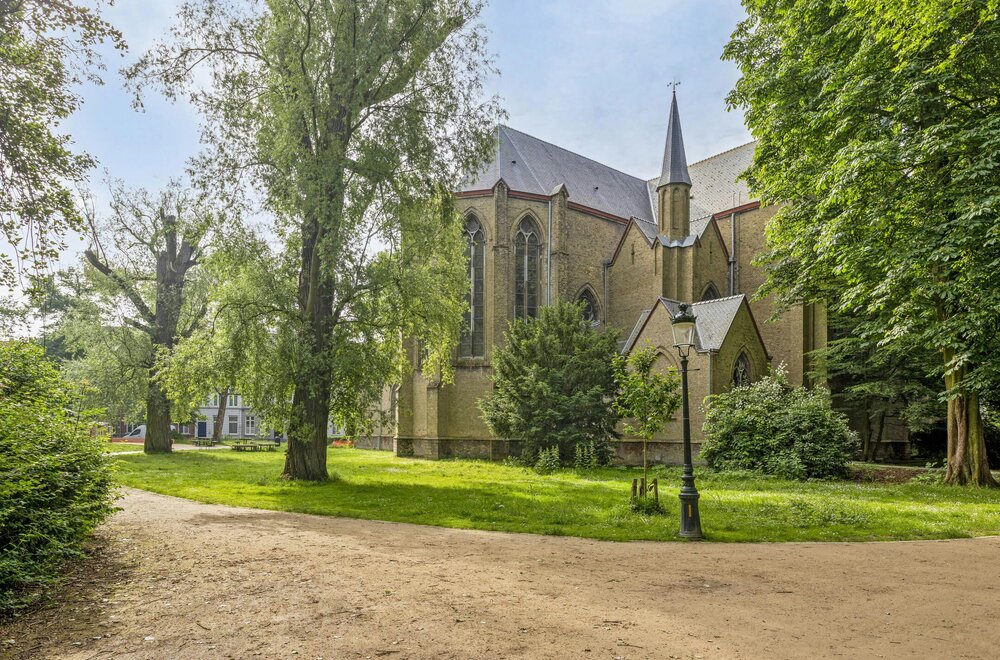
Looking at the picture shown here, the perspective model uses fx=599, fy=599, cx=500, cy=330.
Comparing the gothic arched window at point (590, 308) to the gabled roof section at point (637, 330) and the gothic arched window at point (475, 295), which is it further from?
the gothic arched window at point (475, 295)

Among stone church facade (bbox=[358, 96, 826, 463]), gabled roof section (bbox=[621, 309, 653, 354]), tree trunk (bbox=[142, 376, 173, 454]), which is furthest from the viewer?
tree trunk (bbox=[142, 376, 173, 454])

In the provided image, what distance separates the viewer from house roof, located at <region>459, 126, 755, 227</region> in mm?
30844

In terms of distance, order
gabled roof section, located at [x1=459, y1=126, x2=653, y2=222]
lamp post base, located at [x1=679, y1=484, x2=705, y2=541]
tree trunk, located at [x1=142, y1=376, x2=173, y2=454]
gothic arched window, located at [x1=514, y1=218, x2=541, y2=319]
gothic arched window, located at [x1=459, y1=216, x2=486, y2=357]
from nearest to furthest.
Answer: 1. lamp post base, located at [x1=679, y1=484, x2=705, y2=541]
2. tree trunk, located at [x1=142, y1=376, x2=173, y2=454]
3. gothic arched window, located at [x1=459, y1=216, x2=486, y2=357]
4. gothic arched window, located at [x1=514, y1=218, x2=541, y2=319]
5. gabled roof section, located at [x1=459, y1=126, x2=653, y2=222]

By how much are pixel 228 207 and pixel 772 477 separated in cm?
1672

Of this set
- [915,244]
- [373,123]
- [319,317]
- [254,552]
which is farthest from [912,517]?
[373,123]

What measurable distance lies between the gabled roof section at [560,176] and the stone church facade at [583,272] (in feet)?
0.30

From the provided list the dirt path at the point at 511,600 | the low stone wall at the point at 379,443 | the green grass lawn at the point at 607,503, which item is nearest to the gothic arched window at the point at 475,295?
the green grass lawn at the point at 607,503

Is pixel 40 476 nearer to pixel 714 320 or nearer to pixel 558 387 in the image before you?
pixel 558 387

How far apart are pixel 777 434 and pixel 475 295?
15.2 metres

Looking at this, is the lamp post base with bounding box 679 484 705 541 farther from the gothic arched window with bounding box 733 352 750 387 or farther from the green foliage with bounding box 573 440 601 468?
the gothic arched window with bounding box 733 352 750 387

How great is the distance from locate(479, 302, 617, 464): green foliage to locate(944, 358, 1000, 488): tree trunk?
9673 mm

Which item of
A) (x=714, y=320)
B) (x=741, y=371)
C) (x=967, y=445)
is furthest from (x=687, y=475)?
(x=741, y=371)

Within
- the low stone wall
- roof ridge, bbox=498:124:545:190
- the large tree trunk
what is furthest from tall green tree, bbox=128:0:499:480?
the low stone wall

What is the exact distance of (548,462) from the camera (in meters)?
20.6
